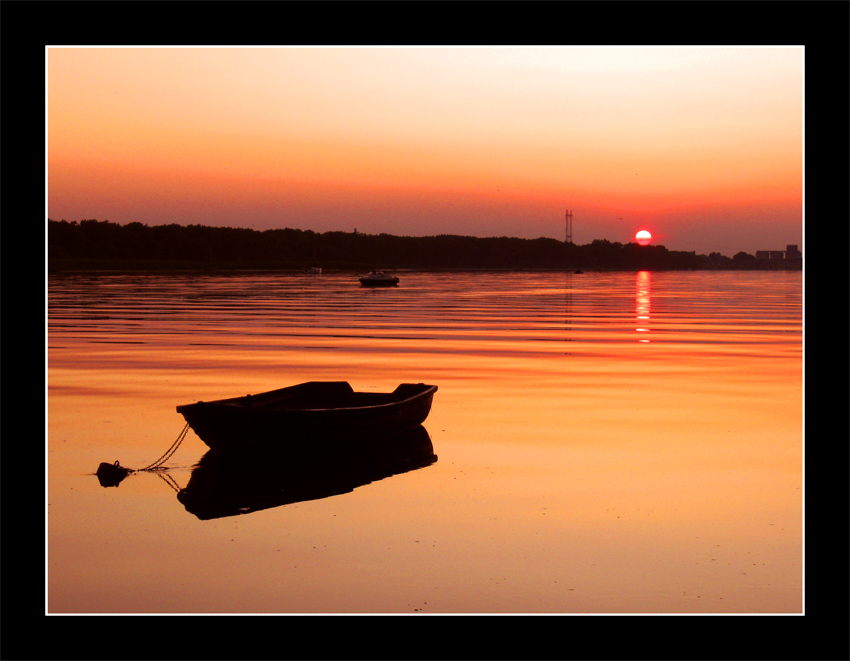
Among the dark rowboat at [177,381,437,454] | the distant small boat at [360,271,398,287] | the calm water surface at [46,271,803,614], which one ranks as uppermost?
the distant small boat at [360,271,398,287]

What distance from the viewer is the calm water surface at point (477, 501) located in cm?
1138

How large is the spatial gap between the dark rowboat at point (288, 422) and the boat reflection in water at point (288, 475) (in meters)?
0.23

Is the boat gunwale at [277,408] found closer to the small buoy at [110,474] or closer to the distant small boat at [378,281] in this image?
the small buoy at [110,474]

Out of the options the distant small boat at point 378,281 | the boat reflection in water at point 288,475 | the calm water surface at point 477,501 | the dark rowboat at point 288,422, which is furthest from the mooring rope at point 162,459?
the distant small boat at point 378,281

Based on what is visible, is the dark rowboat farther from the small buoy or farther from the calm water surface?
the small buoy

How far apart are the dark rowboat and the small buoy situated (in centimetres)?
152

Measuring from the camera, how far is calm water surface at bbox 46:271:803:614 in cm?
1138

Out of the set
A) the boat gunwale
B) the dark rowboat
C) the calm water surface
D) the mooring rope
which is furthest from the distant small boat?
the mooring rope

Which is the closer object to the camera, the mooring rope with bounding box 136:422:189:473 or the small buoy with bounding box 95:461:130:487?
the small buoy with bounding box 95:461:130:487

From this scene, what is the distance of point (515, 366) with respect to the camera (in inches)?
1382

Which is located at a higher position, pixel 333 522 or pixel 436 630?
pixel 436 630
